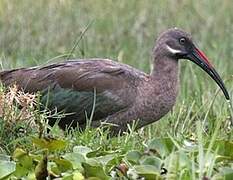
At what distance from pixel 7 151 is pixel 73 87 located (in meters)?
1.70

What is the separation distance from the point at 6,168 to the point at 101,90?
2.62 m

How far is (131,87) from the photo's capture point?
24.6ft

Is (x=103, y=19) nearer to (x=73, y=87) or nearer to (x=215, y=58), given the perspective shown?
(x=215, y=58)

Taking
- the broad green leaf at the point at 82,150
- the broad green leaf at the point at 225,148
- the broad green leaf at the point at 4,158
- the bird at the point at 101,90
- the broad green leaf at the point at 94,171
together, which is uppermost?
the broad green leaf at the point at 225,148

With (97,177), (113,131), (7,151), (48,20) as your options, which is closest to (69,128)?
(113,131)

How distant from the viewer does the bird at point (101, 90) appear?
289 inches

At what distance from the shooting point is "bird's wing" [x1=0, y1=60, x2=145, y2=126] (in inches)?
292

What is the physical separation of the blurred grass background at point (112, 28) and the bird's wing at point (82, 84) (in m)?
1.67

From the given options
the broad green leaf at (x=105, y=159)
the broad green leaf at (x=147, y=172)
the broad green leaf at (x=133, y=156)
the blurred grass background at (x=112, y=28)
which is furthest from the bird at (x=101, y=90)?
the broad green leaf at (x=147, y=172)

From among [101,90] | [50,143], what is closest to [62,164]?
[50,143]

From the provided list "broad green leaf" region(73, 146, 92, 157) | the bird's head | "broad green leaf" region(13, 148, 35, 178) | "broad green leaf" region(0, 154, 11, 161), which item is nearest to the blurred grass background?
the bird's head

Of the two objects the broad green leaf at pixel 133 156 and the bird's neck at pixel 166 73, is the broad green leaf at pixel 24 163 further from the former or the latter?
the bird's neck at pixel 166 73

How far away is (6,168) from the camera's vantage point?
4910mm

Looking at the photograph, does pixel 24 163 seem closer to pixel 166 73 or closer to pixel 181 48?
pixel 166 73
